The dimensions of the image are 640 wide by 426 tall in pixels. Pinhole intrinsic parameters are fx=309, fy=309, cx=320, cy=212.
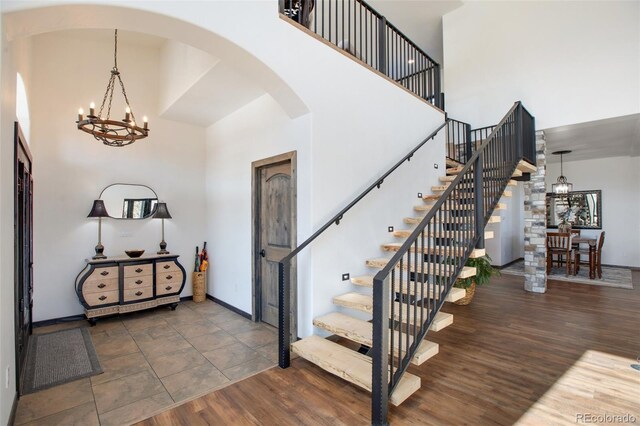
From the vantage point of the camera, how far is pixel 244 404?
7.47ft

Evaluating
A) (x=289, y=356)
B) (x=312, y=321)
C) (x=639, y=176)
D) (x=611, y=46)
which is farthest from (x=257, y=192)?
(x=639, y=176)

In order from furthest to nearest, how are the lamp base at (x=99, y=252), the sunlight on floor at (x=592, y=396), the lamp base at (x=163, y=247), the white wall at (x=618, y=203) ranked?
the white wall at (x=618, y=203) < the lamp base at (x=163, y=247) < the lamp base at (x=99, y=252) < the sunlight on floor at (x=592, y=396)

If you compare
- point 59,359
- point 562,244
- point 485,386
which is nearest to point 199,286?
point 59,359

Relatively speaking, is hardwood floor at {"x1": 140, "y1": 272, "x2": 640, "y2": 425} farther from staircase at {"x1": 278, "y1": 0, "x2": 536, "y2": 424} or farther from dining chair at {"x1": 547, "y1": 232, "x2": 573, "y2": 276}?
dining chair at {"x1": 547, "y1": 232, "x2": 573, "y2": 276}

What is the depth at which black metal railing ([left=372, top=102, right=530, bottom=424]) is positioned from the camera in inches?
77.9

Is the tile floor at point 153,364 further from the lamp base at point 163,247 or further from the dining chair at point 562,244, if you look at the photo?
the dining chair at point 562,244

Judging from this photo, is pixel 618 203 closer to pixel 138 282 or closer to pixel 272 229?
pixel 272 229

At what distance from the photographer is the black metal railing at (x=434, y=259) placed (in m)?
1.98

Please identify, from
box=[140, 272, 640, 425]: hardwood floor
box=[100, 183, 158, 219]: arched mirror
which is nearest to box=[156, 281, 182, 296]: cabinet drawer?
box=[100, 183, 158, 219]: arched mirror

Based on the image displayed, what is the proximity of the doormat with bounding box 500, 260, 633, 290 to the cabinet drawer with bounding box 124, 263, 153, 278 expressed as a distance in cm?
763

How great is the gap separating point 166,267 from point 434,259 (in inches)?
154

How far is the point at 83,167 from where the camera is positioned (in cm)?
440

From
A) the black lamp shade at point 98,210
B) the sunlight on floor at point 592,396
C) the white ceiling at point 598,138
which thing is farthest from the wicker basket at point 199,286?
the white ceiling at point 598,138

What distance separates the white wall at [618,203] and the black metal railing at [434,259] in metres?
5.75
